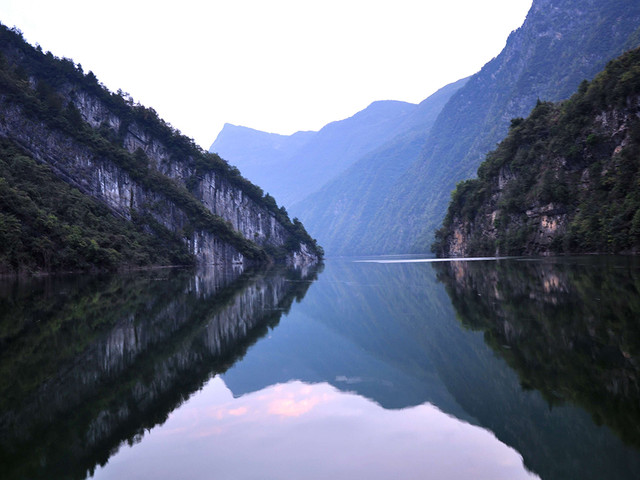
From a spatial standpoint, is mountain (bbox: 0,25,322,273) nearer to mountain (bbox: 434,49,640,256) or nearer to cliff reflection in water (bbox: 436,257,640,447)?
cliff reflection in water (bbox: 436,257,640,447)

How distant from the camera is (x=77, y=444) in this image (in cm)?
531

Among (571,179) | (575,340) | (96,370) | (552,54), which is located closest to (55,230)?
(96,370)

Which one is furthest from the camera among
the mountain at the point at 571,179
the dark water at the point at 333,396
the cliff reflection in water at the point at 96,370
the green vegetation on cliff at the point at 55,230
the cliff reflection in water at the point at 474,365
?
the green vegetation on cliff at the point at 55,230

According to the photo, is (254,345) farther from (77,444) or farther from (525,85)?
(525,85)

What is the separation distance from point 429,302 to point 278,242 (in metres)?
110

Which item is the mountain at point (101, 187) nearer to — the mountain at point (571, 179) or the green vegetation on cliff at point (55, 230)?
the green vegetation on cliff at point (55, 230)

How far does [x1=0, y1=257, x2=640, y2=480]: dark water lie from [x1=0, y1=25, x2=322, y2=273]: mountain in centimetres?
3896

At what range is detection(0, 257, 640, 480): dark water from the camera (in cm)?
474

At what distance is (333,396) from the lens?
282 inches

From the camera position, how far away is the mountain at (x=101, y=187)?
48812 millimetres

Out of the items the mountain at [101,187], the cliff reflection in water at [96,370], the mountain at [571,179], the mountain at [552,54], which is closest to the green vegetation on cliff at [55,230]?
the mountain at [101,187]

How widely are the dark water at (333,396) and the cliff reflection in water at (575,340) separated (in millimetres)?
38

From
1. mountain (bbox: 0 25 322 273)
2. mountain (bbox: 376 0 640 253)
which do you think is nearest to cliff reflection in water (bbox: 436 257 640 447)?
mountain (bbox: 0 25 322 273)

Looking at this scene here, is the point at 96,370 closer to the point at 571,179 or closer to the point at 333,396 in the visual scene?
the point at 333,396
